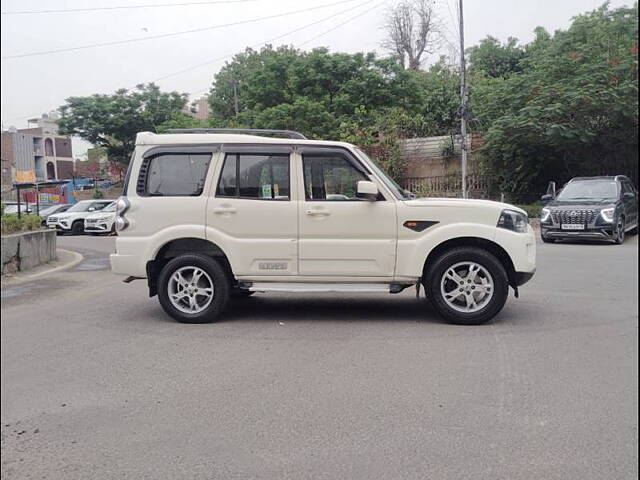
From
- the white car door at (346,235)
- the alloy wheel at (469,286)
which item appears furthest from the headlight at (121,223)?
the alloy wheel at (469,286)

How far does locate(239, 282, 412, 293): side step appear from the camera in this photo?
18.8 ft

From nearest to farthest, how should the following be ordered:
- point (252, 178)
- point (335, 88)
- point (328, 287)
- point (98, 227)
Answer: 1. point (328, 287)
2. point (252, 178)
3. point (98, 227)
4. point (335, 88)

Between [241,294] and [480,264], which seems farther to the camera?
[241,294]

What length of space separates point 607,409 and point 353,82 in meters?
21.7

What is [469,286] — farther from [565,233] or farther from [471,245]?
[565,233]

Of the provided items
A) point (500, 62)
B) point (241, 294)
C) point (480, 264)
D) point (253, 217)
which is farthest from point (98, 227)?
point (500, 62)

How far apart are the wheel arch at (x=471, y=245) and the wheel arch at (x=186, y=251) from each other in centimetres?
202

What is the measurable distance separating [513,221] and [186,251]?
3272 mm

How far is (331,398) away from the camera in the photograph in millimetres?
3820

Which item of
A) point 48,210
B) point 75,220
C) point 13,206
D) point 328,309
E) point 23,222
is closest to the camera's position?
point 13,206

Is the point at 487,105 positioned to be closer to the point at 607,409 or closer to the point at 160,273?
the point at 160,273

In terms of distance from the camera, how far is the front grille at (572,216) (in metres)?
10.3

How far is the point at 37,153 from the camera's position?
245 centimetres

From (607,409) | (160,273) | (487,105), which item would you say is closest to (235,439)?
(607,409)
